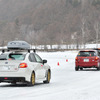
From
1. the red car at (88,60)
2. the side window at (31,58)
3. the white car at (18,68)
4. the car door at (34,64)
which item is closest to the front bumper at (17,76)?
the white car at (18,68)

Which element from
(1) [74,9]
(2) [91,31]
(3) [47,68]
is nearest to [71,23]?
(1) [74,9]

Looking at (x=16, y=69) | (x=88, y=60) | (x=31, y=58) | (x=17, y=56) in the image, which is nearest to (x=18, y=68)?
(x=16, y=69)

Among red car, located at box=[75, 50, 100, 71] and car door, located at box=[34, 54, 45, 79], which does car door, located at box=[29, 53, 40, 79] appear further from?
red car, located at box=[75, 50, 100, 71]

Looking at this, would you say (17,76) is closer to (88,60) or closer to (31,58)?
(31,58)

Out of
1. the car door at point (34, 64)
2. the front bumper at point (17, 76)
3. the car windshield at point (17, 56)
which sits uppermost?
the car windshield at point (17, 56)

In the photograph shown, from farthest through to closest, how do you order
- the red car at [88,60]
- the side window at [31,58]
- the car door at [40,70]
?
the red car at [88,60]
the car door at [40,70]
the side window at [31,58]

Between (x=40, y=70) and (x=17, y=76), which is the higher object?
(x=40, y=70)

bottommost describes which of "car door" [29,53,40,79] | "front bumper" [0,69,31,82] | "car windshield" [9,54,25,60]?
"front bumper" [0,69,31,82]

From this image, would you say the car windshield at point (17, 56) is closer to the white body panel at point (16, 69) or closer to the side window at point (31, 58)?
the white body panel at point (16, 69)

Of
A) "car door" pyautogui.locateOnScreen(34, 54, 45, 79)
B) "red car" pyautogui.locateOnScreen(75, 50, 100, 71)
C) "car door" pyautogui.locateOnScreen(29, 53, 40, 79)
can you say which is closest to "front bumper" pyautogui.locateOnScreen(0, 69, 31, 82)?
"car door" pyautogui.locateOnScreen(29, 53, 40, 79)

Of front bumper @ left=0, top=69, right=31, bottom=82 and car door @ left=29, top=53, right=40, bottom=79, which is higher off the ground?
car door @ left=29, top=53, right=40, bottom=79

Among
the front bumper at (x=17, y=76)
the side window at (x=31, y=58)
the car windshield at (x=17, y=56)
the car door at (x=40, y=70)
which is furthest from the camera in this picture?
the car door at (x=40, y=70)

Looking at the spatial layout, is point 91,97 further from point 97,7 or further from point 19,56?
point 97,7

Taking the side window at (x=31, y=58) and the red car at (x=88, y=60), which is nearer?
the side window at (x=31, y=58)
